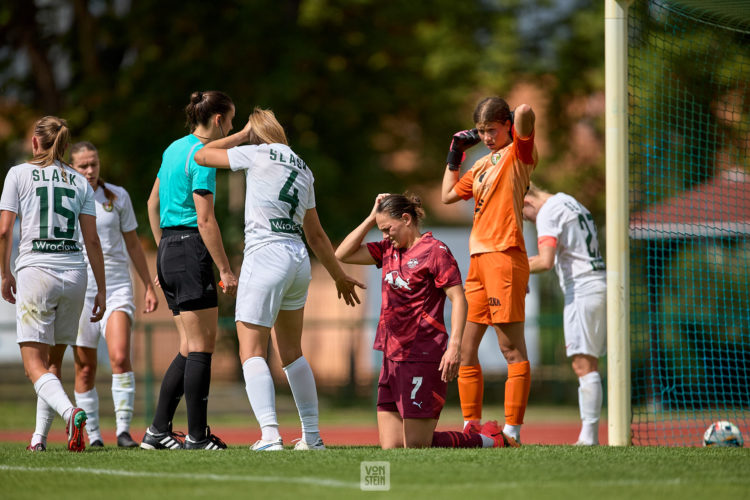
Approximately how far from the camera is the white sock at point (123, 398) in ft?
25.7

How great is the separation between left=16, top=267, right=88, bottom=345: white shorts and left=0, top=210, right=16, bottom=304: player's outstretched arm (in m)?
0.06

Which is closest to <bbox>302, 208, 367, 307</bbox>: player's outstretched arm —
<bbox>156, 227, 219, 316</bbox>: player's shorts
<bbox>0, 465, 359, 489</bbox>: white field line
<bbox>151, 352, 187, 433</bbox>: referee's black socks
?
<bbox>156, 227, 219, 316</bbox>: player's shorts

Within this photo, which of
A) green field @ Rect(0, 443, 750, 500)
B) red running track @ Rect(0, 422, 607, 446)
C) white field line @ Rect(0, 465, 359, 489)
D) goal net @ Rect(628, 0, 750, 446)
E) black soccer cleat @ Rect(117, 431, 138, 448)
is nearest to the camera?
green field @ Rect(0, 443, 750, 500)

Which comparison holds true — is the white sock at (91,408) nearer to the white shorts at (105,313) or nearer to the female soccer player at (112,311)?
the female soccer player at (112,311)

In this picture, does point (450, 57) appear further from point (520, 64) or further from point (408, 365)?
point (408, 365)

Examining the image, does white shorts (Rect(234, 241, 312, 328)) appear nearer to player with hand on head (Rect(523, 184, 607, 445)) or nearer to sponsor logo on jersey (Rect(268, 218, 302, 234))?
sponsor logo on jersey (Rect(268, 218, 302, 234))

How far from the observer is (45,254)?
22.2 feet

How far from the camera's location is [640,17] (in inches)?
327

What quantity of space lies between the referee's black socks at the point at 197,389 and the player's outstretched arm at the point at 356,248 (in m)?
1.14

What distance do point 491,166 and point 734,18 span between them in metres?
3.36

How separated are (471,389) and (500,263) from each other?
2.91ft

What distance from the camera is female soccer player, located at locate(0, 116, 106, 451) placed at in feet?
22.0

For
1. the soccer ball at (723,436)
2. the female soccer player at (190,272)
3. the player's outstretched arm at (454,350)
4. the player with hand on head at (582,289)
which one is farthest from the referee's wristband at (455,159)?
the soccer ball at (723,436)

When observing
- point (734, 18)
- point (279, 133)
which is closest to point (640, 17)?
point (734, 18)
